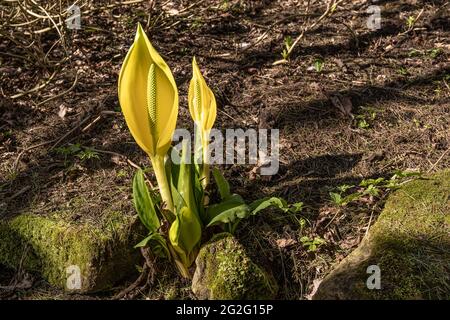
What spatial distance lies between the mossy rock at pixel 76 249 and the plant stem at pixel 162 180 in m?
0.29

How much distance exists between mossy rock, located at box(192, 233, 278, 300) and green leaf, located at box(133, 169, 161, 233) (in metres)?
0.22

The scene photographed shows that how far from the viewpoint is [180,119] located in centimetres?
315

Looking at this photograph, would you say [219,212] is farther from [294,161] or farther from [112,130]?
[112,130]

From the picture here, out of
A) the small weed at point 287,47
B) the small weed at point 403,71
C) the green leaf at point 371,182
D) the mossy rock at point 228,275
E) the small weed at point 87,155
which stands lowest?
the mossy rock at point 228,275

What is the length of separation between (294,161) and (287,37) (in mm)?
1110

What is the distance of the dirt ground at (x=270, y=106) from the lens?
2.53 metres

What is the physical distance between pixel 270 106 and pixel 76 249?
4.60 feet

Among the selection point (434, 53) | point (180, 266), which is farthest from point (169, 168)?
point (434, 53)

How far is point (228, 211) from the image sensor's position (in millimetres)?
2230

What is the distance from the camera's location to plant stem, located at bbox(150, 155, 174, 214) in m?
2.13

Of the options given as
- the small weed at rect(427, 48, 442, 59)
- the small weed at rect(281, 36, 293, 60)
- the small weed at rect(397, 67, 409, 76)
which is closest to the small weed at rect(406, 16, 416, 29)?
the small weed at rect(427, 48, 442, 59)

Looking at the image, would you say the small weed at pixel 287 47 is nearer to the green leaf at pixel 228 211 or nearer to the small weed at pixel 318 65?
the small weed at pixel 318 65

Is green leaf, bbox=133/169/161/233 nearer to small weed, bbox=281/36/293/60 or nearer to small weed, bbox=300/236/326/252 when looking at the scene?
small weed, bbox=300/236/326/252

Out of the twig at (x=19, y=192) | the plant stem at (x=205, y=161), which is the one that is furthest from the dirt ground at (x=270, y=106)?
the plant stem at (x=205, y=161)
